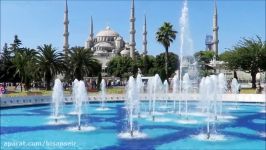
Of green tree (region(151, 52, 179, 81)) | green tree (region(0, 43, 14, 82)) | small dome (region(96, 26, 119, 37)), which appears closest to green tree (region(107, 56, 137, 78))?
green tree (region(151, 52, 179, 81))

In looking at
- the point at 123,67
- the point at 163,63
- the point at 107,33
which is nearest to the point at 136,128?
the point at 163,63

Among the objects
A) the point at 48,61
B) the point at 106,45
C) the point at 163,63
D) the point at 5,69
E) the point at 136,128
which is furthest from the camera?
the point at 106,45

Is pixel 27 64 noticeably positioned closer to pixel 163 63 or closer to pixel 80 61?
pixel 80 61

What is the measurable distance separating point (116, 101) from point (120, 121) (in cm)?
1226

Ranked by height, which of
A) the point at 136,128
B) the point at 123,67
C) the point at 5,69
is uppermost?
the point at 123,67

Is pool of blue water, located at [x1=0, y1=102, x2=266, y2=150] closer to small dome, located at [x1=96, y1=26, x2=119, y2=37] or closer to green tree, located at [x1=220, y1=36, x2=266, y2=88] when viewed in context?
green tree, located at [x1=220, y1=36, x2=266, y2=88]

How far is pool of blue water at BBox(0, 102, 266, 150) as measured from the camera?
13.0 m

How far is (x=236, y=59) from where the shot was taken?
47438 millimetres

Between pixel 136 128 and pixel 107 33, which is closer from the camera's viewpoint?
pixel 136 128

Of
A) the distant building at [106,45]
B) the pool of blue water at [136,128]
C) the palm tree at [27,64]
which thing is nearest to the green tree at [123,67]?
the distant building at [106,45]

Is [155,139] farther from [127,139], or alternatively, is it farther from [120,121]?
[120,121]

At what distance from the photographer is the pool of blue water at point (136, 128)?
13.0 metres

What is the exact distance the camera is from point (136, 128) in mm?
16500

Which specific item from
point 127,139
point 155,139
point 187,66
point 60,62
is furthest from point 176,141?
point 187,66
